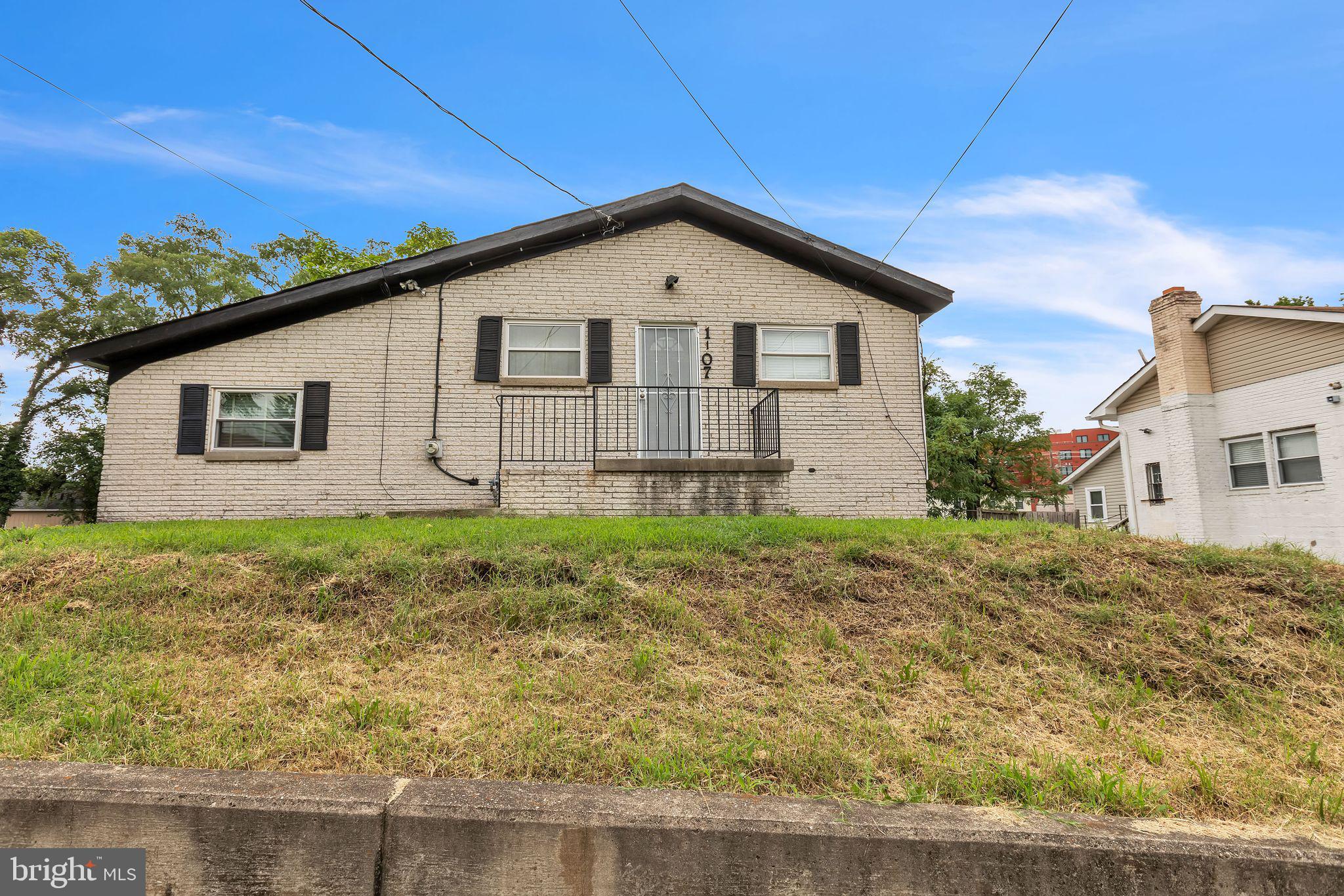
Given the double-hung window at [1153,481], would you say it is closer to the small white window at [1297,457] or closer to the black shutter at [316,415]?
the small white window at [1297,457]

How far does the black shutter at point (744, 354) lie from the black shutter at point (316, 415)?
569cm

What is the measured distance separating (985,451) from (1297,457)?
42.0ft

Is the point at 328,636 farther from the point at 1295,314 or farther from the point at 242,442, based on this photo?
the point at 1295,314

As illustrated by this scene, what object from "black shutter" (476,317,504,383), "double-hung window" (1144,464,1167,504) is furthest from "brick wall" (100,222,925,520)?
"double-hung window" (1144,464,1167,504)

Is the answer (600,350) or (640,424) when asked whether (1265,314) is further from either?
(600,350)

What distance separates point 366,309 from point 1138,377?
15.9 m

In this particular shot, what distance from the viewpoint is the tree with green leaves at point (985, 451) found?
82.1 feet

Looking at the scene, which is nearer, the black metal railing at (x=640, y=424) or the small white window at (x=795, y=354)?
the black metal railing at (x=640, y=424)

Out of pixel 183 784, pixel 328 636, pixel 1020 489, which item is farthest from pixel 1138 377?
pixel 183 784

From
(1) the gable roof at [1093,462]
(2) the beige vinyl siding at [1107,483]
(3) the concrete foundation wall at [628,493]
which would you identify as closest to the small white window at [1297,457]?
(1) the gable roof at [1093,462]

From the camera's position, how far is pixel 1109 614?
4398 mm

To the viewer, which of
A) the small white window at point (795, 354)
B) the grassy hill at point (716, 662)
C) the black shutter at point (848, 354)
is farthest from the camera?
the small white window at point (795, 354)

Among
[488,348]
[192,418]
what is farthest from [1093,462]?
[192,418]

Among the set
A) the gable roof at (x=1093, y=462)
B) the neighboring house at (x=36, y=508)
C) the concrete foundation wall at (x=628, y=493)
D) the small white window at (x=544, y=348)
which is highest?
the small white window at (x=544, y=348)
